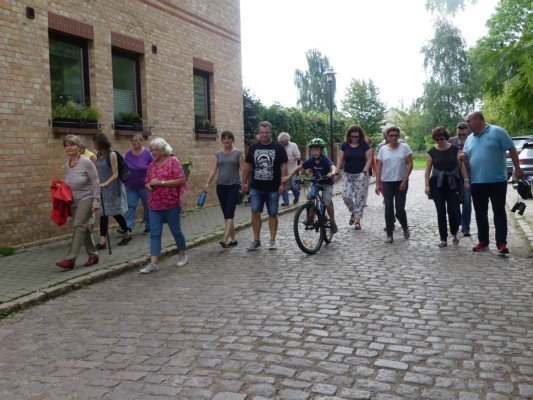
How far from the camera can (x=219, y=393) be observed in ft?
12.2

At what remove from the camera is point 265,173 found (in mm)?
9195

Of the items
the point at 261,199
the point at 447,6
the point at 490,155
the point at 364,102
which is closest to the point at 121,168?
the point at 261,199

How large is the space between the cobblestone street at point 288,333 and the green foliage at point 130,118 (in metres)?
5.40

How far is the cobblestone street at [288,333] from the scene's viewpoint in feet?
12.6

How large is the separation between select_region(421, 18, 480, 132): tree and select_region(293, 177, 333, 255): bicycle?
2179 inches

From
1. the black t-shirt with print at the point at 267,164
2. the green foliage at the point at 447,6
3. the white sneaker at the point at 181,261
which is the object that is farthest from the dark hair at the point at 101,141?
the green foliage at the point at 447,6

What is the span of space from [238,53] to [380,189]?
8.49 meters

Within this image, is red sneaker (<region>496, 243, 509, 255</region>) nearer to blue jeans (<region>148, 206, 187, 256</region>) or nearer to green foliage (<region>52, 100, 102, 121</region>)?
blue jeans (<region>148, 206, 187, 256</region>)

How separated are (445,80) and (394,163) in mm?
57195

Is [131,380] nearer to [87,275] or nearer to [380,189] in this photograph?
[87,275]

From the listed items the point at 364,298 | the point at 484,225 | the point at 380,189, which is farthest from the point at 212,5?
the point at 364,298

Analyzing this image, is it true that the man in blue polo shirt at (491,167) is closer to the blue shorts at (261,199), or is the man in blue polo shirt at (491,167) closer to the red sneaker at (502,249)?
the red sneaker at (502,249)

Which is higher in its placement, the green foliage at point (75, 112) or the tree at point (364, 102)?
the tree at point (364, 102)

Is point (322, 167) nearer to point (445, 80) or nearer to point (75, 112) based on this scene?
point (75, 112)
